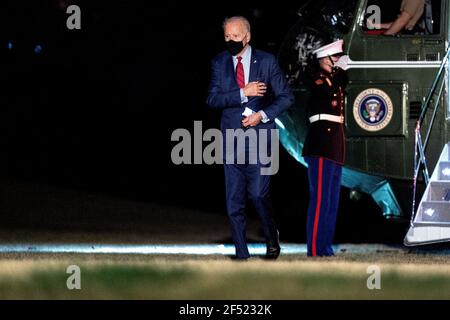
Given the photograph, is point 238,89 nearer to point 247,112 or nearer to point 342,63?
point 247,112

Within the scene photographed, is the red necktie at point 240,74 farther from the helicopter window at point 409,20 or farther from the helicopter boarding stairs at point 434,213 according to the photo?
the helicopter window at point 409,20

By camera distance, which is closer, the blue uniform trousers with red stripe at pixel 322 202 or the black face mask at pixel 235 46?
the black face mask at pixel 235 46

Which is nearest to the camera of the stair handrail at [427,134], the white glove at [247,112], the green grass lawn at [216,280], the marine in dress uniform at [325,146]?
the green grass lawn at [216,280]

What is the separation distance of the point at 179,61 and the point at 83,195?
8335mm

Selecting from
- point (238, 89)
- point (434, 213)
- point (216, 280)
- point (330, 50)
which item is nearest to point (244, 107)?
point (238, 89)

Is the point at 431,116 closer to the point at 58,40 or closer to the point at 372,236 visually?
the point at 372,236

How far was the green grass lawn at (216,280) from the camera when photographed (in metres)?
9.83

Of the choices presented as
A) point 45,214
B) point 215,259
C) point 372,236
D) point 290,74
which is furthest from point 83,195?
point 215,259

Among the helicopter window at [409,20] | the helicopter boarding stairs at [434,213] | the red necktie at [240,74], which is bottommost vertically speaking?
the helicopter boarding stairs at [434,213]

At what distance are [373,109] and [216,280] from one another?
133 inches

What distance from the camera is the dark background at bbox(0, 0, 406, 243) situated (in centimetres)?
2514

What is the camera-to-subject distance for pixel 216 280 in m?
10.1

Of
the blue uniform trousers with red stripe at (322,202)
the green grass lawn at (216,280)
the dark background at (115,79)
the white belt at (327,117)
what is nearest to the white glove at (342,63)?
the white belt at (327,117)

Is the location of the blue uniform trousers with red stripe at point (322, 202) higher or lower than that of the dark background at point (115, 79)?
lower
